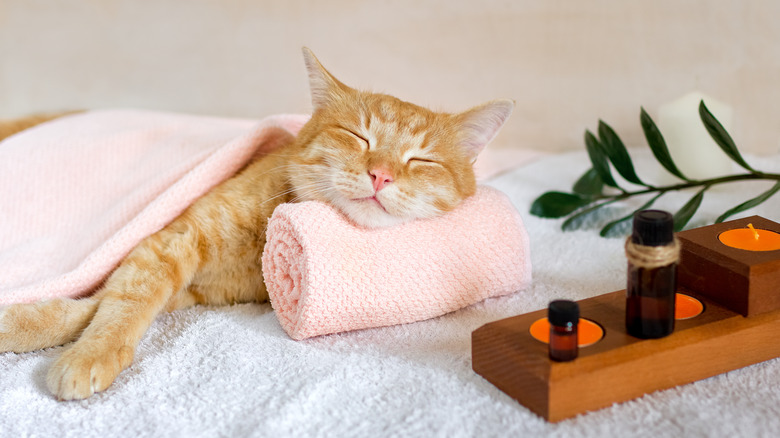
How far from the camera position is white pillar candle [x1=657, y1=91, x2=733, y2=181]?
6.47 ft

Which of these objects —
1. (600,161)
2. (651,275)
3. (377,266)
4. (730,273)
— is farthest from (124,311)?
(600,161)

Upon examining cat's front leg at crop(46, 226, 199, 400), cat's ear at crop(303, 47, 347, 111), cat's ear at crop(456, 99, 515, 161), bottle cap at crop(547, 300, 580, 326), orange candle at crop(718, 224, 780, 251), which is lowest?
cat's front leg at crop(46, 226, 199, 400)

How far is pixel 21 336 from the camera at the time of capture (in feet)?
4.03

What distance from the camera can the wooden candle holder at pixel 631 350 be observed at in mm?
942

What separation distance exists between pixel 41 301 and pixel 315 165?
0.59 meters

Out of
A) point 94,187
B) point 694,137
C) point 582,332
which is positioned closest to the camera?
point 582,332

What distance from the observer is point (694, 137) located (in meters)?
1.98

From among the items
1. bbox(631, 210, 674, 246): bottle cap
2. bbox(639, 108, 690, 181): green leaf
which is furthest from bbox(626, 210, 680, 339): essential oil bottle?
bbox(639, 108, 690, 181): green leaf

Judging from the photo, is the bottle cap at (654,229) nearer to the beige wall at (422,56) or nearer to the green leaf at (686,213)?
the green leaf at (686,213)

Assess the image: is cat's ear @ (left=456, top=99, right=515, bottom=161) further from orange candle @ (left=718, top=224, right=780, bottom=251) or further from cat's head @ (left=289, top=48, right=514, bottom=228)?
orange candle @ (left=718, top=224, right=780, bottom=251)

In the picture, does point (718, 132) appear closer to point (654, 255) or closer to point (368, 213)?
point (654, 255)

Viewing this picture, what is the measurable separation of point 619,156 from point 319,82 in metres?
0.81

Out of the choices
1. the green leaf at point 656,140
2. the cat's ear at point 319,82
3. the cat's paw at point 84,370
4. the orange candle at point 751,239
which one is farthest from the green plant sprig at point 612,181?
the cat's paw at point 84,370

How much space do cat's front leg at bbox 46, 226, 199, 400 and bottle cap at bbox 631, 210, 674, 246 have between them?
0.84 m
